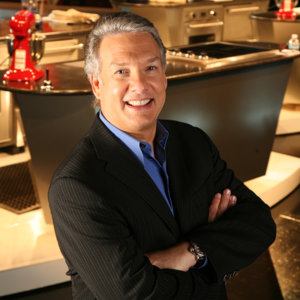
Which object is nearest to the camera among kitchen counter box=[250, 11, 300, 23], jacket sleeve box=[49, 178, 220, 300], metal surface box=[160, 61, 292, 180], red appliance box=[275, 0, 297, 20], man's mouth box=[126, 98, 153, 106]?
jacket sleeve box=[49, 178, 220, 300]

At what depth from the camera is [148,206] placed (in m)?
1.47

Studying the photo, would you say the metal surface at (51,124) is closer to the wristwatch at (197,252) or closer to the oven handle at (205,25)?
the wristwatch at (197,252)

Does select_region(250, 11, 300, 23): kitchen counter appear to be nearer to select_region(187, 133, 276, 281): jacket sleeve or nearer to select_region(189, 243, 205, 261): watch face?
select_region(187, 133, 276, 281): jacket sleeve

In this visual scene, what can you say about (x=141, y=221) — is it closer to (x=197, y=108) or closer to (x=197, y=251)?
(x=197, y=251)

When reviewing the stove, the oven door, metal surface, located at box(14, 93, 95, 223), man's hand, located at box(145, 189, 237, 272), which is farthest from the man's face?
the oven door

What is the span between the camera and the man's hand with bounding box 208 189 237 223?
172 centimetres

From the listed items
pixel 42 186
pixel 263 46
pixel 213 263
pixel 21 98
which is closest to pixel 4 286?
pixel 42 186

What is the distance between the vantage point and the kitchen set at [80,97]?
9.20 feet

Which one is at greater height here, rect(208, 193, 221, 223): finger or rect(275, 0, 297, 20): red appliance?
rect(275, 0, 297, 20): red appliance

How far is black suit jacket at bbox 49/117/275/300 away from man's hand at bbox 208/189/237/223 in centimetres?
2

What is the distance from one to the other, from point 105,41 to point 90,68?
11 cm

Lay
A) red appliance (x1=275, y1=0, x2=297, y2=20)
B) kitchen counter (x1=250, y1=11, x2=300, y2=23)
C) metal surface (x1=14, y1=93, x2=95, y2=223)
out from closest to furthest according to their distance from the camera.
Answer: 1. metal surface (x1=14, y1=93, x2=95, y2=223)
2. kitchen counter (x1=250, y1=11, x2=300, y2=23)
3. red appliance (x1=275, y1=0, x2=297, y2=20)

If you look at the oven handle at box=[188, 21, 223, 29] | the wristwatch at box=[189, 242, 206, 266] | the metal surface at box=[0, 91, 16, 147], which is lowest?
the metal surface at box=[0, 91, 16, 147]

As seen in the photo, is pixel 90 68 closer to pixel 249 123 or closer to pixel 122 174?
pixel 122 174
